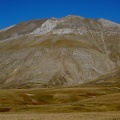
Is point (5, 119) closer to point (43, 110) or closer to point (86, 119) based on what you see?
point (86, 119)

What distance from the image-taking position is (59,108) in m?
57.5

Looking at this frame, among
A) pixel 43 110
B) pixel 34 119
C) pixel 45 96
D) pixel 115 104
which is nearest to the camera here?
pixel 34 119

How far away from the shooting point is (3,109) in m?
59.2

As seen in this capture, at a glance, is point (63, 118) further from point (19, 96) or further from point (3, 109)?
point (19, 96)

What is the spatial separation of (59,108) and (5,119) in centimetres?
1685

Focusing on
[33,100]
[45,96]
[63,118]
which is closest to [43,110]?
[63,118]

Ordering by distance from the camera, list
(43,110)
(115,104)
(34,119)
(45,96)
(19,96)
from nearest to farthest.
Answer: (34,119)
(43,110)
(115,104)
(19,96)
(45,96)

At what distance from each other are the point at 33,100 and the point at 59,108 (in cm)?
4133

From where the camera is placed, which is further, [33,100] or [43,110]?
[33,100]

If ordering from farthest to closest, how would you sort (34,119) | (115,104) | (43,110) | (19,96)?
1. (19,96)
2. (115,104)
3. (43,110)
4. (34,119)

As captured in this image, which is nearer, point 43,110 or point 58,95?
point 43,110

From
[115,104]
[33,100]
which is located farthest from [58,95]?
[115,104]

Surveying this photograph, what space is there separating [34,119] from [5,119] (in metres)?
3.82

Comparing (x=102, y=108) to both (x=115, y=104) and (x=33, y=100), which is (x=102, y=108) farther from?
(x=33, y=100)
